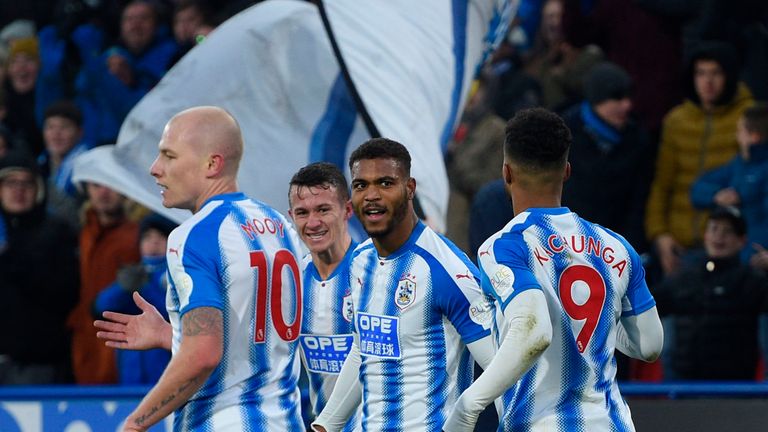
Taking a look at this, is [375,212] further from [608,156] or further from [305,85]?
[608,156]

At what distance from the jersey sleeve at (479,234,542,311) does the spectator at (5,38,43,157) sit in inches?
311

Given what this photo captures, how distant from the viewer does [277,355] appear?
206 inches

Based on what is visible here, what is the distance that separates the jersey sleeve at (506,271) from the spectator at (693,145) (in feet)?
15.4

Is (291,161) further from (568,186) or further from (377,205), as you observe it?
(377,205)

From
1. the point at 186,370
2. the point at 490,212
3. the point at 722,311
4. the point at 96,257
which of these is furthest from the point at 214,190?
the point at 96,257

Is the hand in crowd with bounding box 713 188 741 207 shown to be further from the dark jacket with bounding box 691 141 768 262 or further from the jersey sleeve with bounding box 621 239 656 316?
the jersey sleeve with bounding box 621 239 656 316

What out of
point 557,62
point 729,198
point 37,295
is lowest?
point 37,295

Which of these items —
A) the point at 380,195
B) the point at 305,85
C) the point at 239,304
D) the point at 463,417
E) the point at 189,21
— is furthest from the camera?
the point at 189,21

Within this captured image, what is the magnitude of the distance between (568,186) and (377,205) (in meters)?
4.27

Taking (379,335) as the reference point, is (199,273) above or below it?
above

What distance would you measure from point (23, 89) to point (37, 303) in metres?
3.22

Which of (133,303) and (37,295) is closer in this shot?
(133,303)

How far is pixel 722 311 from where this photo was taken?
27.8ft

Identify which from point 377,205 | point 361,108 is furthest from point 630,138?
point 377,205
